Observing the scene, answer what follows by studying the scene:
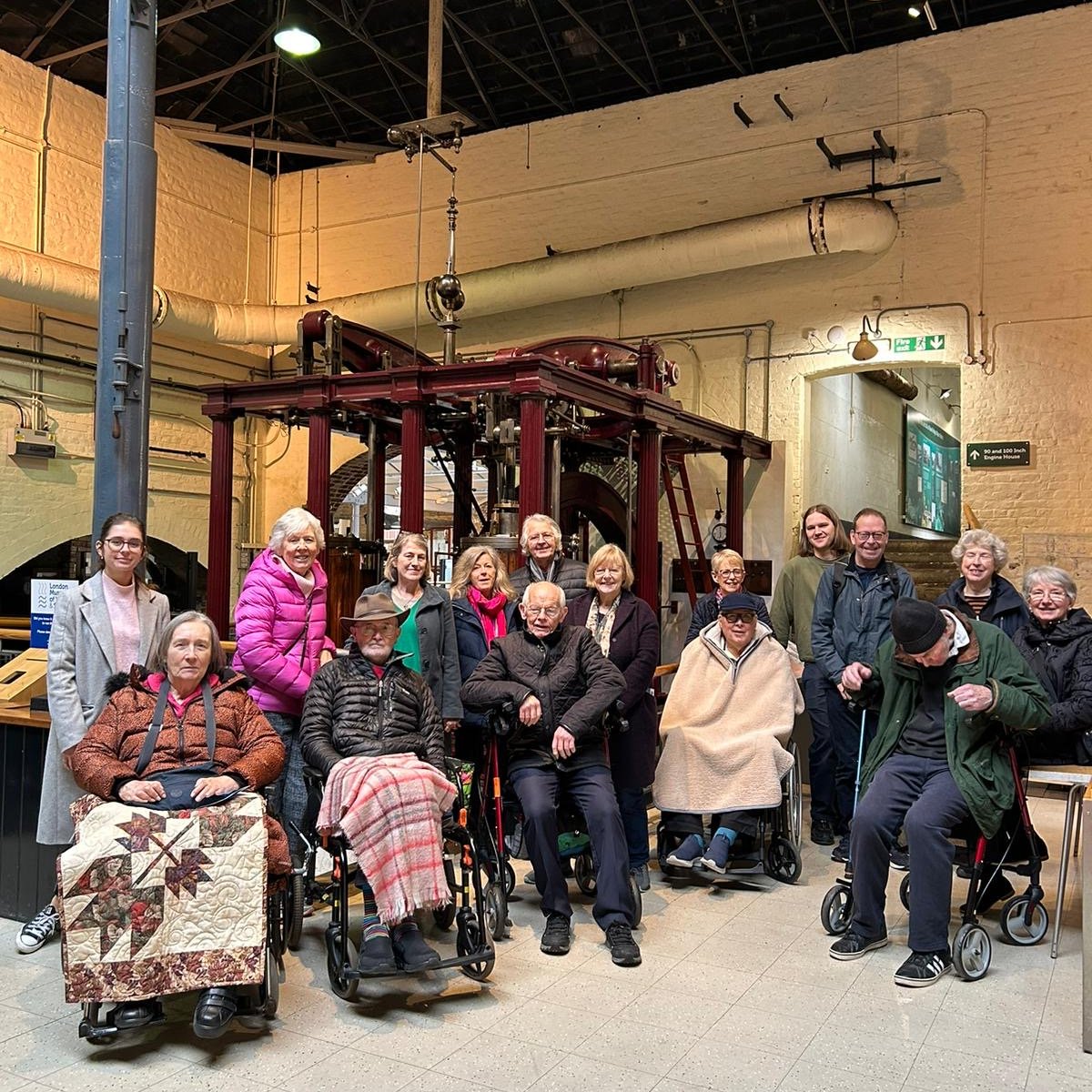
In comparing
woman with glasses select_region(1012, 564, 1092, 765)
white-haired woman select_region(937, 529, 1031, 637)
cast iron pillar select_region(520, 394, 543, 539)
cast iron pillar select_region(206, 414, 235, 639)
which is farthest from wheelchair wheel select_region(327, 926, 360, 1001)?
cast iron pillar select_region(206, 414, 235, 639)

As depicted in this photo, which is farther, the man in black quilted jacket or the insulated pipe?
the insulated pipe

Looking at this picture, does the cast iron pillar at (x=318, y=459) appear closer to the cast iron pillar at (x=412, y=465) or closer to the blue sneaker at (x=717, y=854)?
the cast iron pillar at (x=412, y=465)

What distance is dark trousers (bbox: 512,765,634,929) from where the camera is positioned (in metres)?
4.05

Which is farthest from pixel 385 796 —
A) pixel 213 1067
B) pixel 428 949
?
pixel 213 1067

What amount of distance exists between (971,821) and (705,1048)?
1342 millimetres

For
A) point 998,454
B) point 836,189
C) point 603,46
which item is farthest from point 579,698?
point 603,46

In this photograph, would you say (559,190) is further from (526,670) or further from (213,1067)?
(213,1067)

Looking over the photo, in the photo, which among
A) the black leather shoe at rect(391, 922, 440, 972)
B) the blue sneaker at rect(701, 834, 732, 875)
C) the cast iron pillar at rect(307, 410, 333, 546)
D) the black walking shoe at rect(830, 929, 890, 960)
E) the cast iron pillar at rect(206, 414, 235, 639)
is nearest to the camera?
the black leather shoe at rect(391, 922, 440, 972)

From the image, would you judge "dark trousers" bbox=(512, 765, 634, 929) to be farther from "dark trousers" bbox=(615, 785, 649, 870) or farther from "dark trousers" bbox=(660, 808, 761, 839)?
"dark trousers" bbox=(660, 808, 761, 839)

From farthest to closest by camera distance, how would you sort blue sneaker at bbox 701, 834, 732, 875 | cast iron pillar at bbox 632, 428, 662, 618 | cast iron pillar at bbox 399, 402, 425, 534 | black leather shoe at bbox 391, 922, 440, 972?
1. cast iron pillar at bbox 632, 428, 662, 618
2. cast iron pillar at bbox 399, 402, 425, 534
3. blue sneaker at bbox 701, 834, 732, 875
4. black leather shoe at bbox 391, 922, 440, 972

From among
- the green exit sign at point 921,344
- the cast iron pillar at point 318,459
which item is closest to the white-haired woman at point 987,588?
the cast iron pillar at point 318,459

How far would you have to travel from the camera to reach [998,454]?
29.9 ft

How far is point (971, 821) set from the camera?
388cm

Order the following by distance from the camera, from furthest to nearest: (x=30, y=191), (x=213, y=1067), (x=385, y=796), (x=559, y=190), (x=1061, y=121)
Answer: (x=559, y=190), (x=30, y=191), (x=1061, y=121), (x=385, y=796), (x=213, y=1067)
